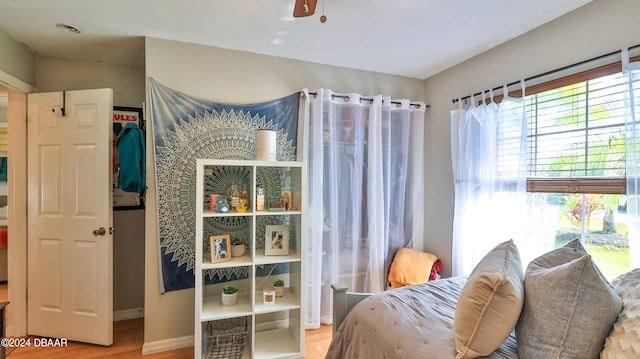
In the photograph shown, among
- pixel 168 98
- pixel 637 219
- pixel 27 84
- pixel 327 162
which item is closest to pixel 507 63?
pixel 637 219

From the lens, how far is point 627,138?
1604mm

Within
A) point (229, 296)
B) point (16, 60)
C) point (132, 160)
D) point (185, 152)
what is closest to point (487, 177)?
point (229, 296)

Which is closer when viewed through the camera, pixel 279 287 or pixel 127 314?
pixel 279 287

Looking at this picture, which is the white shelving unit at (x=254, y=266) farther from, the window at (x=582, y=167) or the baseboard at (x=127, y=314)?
the window at (x=582, y=167)

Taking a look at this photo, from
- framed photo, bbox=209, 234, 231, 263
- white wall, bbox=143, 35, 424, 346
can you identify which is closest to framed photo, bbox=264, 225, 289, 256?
framed photo, bbox=209, 234, 231, 263

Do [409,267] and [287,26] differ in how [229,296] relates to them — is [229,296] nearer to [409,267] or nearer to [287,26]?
[409,267]

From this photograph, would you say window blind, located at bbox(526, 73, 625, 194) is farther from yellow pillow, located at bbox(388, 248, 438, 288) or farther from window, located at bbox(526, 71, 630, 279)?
yellow pillow, located at bbox(388, 248, 438, 288)

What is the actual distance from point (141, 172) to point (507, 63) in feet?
9.63

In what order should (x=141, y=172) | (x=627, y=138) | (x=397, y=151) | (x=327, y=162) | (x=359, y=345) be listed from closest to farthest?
(x=359, y=345) → (x=627, y=138) → (x=141, y=172) → (x=327, y=162) → (x=397, y=151)

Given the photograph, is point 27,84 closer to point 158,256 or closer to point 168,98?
point 168,98

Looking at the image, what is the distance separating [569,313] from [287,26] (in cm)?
218

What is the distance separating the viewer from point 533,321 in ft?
3.68

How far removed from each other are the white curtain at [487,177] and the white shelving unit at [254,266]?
140 centimetres

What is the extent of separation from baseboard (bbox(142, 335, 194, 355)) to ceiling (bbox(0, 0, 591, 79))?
2.35m
